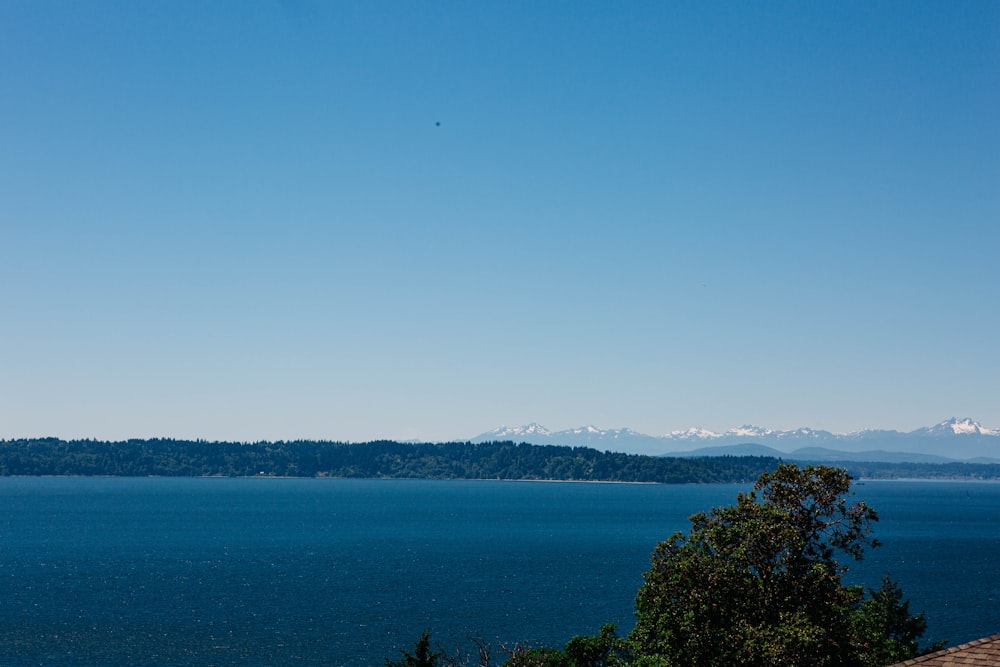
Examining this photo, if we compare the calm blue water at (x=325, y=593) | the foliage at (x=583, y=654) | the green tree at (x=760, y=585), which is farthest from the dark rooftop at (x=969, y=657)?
the calm blue water at (x=325, y=593)

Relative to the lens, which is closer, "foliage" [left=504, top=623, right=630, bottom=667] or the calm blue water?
"foliage" [left=504, top=623, right=630, bottom=667]

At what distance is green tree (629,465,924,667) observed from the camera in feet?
116

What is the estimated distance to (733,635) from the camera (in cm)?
3509

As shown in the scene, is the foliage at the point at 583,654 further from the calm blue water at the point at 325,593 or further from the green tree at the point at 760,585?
the calm blue water at the point at 325,593

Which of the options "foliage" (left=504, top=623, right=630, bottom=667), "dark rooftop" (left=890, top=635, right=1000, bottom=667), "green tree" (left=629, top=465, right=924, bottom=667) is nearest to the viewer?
"dark rooftop" (left=890, top=635, right=1000, bottom=667)

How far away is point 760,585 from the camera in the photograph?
36.9 m

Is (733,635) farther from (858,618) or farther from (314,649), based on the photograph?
(314,649)

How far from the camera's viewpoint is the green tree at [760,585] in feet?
116

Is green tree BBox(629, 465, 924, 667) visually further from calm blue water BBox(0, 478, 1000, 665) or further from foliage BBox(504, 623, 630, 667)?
calm blue water BBox(0, 478, 1000, 665)

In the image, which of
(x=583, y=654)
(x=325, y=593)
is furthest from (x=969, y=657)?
(x=325, y=593)

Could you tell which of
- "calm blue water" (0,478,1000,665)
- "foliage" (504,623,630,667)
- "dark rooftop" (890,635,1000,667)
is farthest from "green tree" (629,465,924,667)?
"calm blue water" (0,478,1000,665)

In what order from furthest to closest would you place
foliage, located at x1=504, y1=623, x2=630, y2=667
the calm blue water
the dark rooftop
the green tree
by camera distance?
the calm blue water, foliage, located at x1=504, y1=623, x2=630, y2=667, the green tree, the dark rooftop

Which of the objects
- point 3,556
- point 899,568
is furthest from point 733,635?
point 3,556

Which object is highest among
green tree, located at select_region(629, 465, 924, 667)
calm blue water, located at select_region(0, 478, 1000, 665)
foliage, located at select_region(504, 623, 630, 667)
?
green tree, located at select_region(629, 465, 924, 667)
